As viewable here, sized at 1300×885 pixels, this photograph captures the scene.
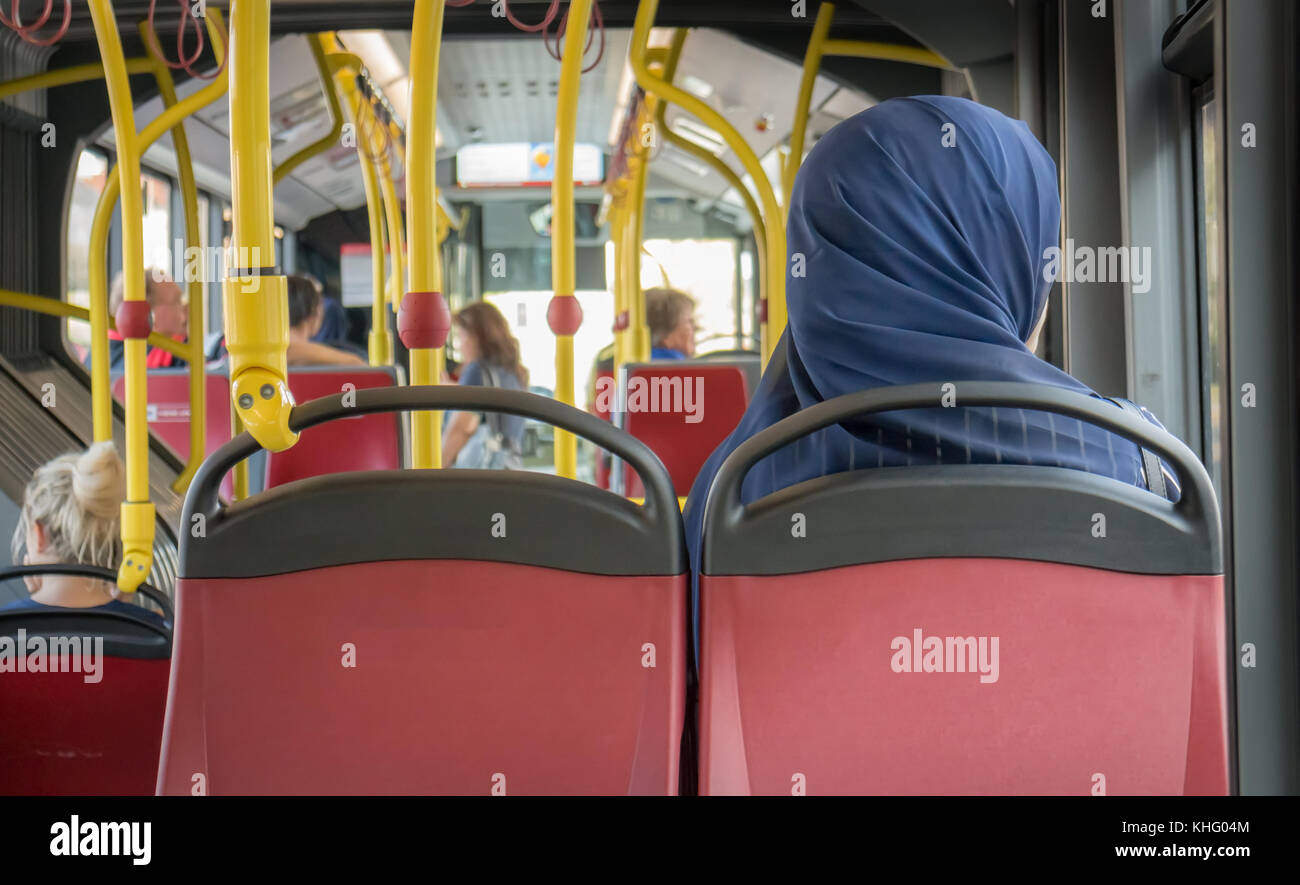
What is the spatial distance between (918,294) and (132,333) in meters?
1.89

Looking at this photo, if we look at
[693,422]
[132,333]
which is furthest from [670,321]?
[132,333]

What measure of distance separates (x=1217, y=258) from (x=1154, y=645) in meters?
0.78

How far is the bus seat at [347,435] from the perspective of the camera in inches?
130

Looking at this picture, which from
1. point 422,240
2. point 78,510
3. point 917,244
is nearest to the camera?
point 917,244

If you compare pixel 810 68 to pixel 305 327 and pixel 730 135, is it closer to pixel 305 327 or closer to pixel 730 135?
pixel 730 135

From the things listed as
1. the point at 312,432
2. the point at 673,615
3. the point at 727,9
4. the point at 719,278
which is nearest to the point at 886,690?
the point at 673,615

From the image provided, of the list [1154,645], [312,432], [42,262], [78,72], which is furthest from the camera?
[42,262]

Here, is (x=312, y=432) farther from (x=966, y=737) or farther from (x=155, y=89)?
(x=966, y=737)

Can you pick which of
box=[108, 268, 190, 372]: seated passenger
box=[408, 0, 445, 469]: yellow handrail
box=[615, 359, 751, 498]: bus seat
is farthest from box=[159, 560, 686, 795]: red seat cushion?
box=[108, 268, 190, 372]: seated passenger

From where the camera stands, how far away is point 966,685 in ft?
3.29

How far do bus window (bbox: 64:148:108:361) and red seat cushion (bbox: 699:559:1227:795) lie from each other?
4.40 meters

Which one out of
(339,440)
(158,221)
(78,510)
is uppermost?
(158,221)

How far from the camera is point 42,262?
4.57 meters

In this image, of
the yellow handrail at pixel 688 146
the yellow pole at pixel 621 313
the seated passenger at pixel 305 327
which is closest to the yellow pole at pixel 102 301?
the yellow handrail at pixel 688 146
